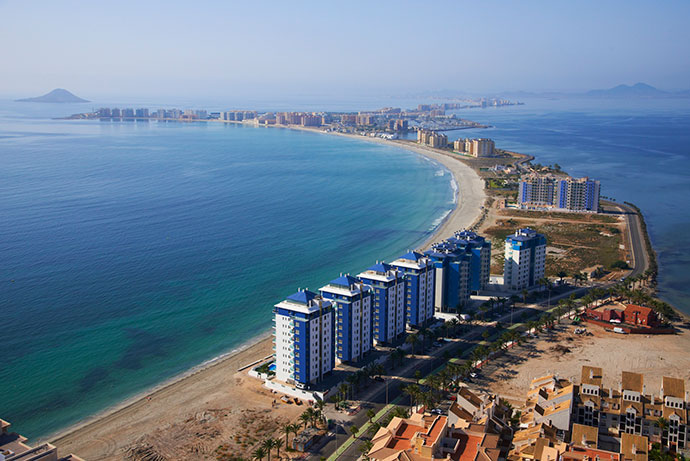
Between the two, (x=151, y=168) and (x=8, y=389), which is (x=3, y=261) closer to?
(x=8, y=389)

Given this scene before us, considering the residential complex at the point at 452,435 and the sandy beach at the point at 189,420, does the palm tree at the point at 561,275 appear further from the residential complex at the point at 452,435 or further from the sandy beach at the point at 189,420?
the sandy beach at the point at 189,420

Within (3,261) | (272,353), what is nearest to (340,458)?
A: (272,353)

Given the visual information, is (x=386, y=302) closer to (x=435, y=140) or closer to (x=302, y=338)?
(x=302, y=338)

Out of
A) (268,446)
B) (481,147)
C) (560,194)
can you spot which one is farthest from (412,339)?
(481,147)

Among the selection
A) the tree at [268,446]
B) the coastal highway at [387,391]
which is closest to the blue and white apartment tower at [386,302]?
the coastal highway at [387,391]

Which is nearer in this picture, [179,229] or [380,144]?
[179,229]

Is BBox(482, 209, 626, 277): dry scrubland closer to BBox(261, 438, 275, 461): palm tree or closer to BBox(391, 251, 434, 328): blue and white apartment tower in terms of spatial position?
BBox(391, 251, 434, 328): blue and white apartment tower
